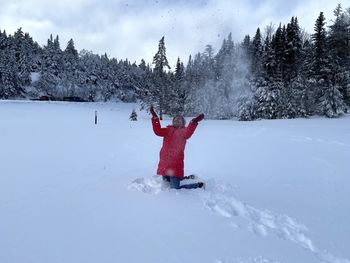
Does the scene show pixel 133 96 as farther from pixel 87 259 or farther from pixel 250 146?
pixel 87 259

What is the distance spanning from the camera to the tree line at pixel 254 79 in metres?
36.1

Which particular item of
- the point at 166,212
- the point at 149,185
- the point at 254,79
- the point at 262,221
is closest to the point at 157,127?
the point at 149,185

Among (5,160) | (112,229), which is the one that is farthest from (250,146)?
(112,229)

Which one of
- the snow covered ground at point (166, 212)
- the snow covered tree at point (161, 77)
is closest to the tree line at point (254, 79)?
the snow covered tree at point (161, 77)

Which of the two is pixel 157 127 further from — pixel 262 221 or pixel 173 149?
pixel 262 221

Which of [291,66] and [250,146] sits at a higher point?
[291,66]

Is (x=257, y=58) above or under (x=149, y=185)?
above

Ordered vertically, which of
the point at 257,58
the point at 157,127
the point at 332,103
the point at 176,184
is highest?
the point at 257,58

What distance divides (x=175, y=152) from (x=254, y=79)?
132ft

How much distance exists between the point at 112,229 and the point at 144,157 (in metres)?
5.92

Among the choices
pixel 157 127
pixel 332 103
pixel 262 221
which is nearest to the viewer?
pixel 262 221

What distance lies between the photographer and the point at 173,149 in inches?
248

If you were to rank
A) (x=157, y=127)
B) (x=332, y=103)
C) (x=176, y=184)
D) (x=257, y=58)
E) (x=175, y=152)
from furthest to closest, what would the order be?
(x=257, y=58) < (x=332, y=103) < (x=157, y=127) < (x=175, y=152) < (x=176, y=184)

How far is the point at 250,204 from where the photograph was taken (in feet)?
17.9
